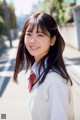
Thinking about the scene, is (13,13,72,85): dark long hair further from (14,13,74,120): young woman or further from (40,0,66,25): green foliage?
(40,0,66,25): green foliage

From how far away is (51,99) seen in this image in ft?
7.15

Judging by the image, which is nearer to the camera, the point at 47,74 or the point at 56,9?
the point at 47,74

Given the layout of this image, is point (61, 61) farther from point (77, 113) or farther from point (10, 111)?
point (10, 111)

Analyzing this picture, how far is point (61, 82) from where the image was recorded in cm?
220

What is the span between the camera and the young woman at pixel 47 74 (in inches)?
85.7

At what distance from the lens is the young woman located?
218cm

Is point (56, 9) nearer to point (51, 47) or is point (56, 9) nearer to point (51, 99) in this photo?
point (51, 47)

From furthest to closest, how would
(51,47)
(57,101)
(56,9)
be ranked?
(56,9) < (51,47) < (57,101)

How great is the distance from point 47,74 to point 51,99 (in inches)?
6.1

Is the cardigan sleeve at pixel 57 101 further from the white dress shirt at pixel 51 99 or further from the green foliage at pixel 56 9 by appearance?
the green foliage at pixel 56 9

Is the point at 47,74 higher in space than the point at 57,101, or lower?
higher

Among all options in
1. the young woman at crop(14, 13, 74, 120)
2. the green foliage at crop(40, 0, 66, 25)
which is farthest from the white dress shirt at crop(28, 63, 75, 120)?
the green foliage at crop(40, 0, 66, 25)

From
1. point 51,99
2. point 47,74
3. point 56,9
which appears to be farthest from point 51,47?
point 56,9

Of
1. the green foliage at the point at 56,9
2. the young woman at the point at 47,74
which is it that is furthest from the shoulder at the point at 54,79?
the green foliage at the point at 56,9
